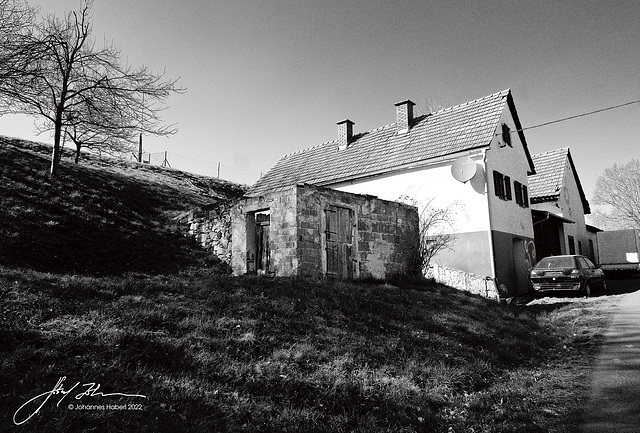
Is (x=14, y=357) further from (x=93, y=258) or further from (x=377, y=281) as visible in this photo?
(x=377, y=281)

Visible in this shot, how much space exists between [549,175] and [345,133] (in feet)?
40.8

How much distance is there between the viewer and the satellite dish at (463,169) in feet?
47.3

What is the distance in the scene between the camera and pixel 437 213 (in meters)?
15.5

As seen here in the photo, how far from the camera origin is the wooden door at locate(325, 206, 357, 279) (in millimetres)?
11016

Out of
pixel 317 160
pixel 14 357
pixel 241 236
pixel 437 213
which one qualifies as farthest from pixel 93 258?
pixel 317 160

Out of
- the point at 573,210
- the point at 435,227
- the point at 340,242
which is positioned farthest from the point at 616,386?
the point at 573,210

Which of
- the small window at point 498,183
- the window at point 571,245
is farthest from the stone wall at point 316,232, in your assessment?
the window at point 571,245

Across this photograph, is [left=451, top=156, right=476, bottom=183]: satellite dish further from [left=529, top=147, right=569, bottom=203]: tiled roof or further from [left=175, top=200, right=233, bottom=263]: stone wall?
[left=529, top=147, right=569, bottom=203]: tiled roof

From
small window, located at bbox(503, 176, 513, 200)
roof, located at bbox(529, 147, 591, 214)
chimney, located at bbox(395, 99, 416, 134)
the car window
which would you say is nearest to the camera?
the car window

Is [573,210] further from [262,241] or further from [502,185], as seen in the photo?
[262,241]

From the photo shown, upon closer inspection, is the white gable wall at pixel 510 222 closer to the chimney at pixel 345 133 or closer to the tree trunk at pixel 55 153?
the chimney at pixel 345 133

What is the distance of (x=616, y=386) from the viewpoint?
4992 mm

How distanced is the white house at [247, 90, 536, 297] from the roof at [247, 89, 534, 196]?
5 cm
